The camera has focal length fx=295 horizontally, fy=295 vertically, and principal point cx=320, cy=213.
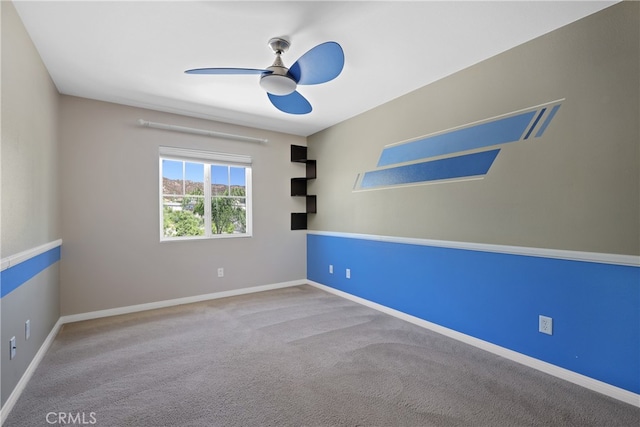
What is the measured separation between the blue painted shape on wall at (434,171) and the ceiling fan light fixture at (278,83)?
162cm

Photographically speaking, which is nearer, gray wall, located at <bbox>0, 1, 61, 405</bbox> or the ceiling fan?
gray wall, located at <bbox>0, 1, 61, 405</bbox>

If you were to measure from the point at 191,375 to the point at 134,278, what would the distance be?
1.96 metres

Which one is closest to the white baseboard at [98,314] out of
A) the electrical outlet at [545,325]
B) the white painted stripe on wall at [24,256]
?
the white painted stripe on wall at [24,256]

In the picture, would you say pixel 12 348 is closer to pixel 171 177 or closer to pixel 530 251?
pixel 171 177

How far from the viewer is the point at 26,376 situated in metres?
2.06

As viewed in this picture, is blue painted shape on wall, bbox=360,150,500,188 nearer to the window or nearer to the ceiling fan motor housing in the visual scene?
the ceiling fan motor housing

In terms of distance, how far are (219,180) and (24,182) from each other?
7.48 ft

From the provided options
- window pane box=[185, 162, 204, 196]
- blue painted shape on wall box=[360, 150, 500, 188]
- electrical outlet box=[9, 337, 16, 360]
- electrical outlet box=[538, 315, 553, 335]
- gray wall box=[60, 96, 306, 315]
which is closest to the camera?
electrical outlet box=[9, 337, 16, 360]

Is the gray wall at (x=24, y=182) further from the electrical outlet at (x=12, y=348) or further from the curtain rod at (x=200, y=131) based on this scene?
the curtain rod at (x=200, y=131)

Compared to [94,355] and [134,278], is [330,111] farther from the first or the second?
[94,355]

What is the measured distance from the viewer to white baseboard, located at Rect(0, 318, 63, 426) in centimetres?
172

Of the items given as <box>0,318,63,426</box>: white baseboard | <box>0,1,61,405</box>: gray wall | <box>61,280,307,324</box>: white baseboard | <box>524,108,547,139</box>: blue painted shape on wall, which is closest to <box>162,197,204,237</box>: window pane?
<box>61,280,307,324</box>: white baseboard

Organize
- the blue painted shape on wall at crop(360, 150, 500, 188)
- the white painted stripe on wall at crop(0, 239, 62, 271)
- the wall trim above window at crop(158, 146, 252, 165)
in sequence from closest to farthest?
the white painted stripe on wall at crop(0, 239, 62, 271), the blue painted shape on wall at crop(360, 150, 500, 188), the wall trim above window at crop(158, 146, 252, 165)

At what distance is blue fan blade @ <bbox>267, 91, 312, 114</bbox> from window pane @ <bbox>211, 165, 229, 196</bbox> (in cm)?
179
